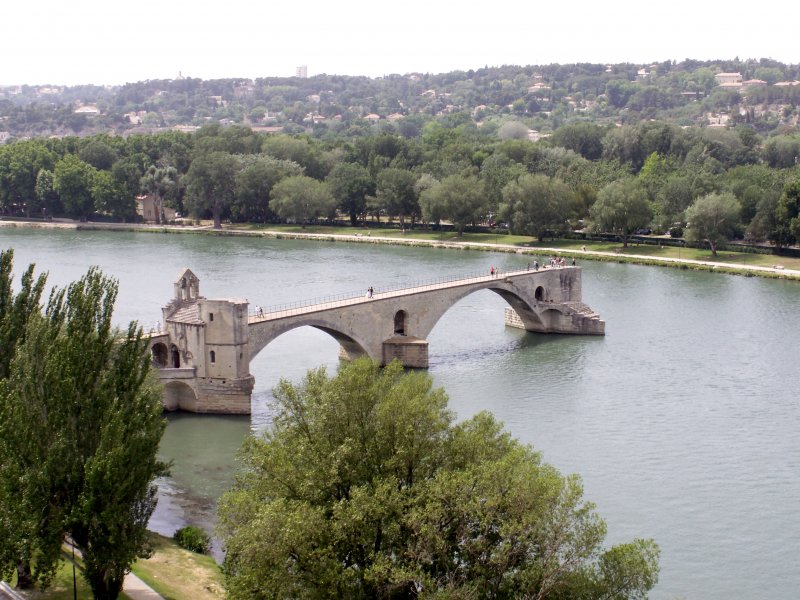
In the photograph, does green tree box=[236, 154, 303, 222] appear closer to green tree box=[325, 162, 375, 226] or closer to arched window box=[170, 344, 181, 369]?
green tree box=[325, 162, 375, 226]

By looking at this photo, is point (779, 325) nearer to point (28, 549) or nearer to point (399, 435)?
point (399, 435)

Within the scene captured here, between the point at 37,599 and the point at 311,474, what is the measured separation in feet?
21.3

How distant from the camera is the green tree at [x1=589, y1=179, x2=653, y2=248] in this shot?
3534 inches

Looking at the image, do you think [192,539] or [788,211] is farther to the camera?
[788,211]

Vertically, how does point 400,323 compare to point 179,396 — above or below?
above

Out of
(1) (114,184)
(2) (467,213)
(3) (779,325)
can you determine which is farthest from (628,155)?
(3) (779,325)

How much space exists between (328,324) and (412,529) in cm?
2529

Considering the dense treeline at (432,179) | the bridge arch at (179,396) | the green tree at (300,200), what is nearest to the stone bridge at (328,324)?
Result: the bridge arch at (179,396)

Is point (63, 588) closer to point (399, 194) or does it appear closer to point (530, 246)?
point (530, 246)

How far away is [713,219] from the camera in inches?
3378

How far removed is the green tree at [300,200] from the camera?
104m

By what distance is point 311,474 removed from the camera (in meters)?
24.8

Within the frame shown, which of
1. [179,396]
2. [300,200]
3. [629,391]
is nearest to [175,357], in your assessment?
[179,396]

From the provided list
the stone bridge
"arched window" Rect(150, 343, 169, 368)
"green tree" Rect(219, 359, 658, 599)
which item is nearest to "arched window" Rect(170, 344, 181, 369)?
the stone bridge
